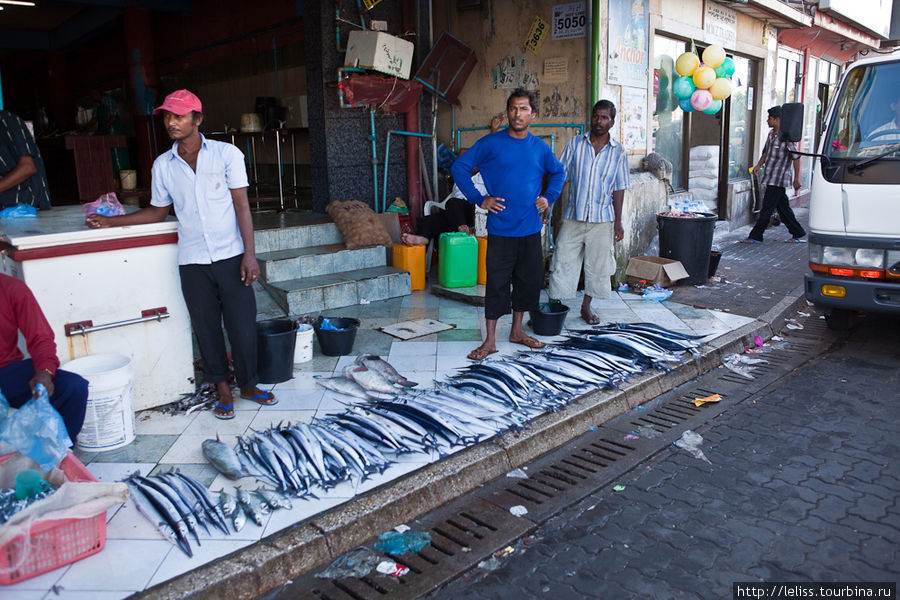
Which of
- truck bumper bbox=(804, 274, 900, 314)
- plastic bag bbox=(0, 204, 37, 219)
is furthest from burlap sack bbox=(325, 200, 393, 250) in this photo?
truck bumper bbox=(804, 274, 900, 314)

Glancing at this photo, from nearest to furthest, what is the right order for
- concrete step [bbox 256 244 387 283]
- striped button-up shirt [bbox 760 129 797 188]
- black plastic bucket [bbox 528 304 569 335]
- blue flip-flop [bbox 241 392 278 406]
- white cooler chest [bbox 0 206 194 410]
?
white cooler chest [bbox 0 206 194 410] → blue flip-flop [bbox 241 392 278 406] → black plastic bucket [bbox 528 304 569 335] → concrete step [bbox 256 244 387 283] → striped button-up shirt [bbox 760 129 797 188]

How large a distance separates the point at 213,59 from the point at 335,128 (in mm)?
4590

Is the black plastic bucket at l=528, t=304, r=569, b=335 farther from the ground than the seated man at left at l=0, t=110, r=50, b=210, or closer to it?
closer to it

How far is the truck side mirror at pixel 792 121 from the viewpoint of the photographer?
6082mm

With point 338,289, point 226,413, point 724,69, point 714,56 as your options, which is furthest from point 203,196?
point 724,69

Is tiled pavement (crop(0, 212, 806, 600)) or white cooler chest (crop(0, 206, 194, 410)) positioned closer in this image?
tiled pavement (crop(0, 212, 806, 600))

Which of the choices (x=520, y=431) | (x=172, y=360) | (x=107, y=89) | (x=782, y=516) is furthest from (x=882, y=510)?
(x=107, y=89)

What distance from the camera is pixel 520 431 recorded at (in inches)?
181

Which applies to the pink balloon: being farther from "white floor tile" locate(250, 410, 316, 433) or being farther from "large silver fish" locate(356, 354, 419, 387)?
"white floor tile" locate(250, 410, 316, 433)

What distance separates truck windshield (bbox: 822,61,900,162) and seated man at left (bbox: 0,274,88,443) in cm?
637

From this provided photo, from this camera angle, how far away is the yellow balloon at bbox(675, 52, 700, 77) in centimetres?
1021

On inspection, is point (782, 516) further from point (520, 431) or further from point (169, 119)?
point (169, 119)

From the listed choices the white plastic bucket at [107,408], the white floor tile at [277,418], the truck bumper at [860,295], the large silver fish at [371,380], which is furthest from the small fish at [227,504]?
the truck bumper at [860,295]

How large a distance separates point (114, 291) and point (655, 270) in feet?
20.5
